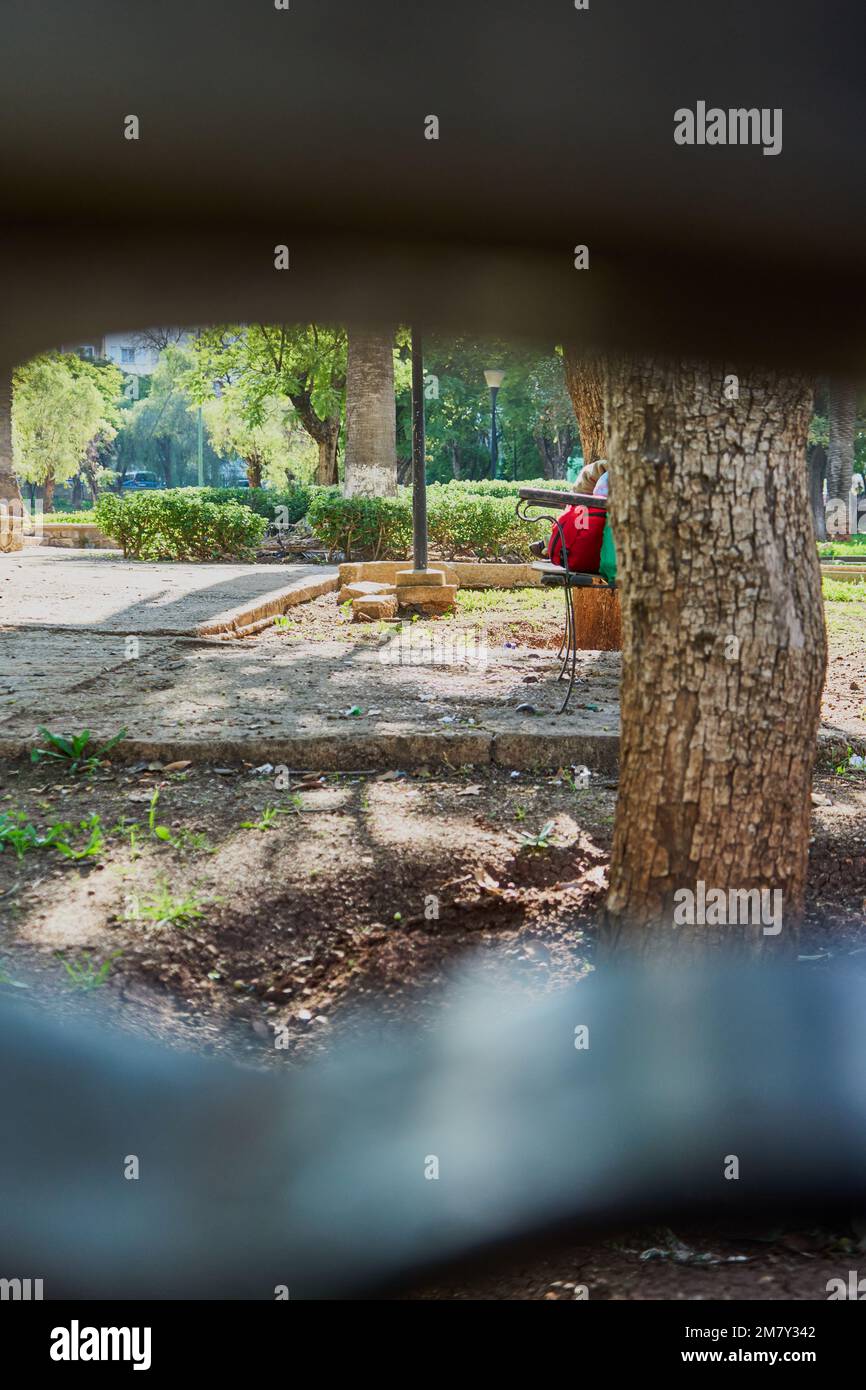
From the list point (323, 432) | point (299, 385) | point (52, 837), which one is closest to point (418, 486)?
point (52, 837)

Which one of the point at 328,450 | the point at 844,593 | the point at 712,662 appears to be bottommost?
the point at 712,662

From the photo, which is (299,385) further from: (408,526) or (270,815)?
(270,815)

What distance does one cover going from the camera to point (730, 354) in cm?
62

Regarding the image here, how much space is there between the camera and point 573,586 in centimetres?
653

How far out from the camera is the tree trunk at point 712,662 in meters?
2.20

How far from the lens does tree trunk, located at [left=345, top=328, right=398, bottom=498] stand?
1678 cm

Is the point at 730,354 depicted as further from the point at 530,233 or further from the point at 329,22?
the point at 329,22

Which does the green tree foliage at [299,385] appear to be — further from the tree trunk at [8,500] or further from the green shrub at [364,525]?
the green shrub at [364,525]

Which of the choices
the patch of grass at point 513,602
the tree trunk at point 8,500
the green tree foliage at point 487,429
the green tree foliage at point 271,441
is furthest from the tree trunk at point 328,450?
the patch of grass at point 513,602

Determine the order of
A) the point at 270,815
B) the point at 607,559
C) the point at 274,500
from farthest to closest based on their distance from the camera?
the point at 274,500, the point at 607,559, the point at 270,815

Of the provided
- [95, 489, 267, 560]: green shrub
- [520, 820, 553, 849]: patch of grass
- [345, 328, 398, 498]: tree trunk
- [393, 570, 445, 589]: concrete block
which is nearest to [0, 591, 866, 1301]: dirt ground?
[520, 820, 553, 849]: patch of grass

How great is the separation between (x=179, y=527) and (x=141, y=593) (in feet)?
19.4

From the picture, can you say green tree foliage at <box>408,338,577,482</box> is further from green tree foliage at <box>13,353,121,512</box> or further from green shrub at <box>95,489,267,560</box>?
green shrub at <box>95,489,267,560</box>

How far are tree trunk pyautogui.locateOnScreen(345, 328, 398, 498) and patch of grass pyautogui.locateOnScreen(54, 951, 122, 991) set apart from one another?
14.2m
